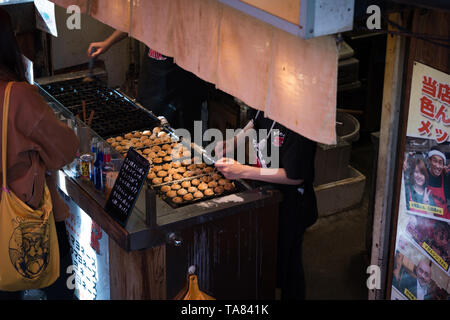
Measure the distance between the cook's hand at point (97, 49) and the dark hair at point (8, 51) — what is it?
276 cm

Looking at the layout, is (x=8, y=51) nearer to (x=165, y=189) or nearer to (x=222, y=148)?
(x=165, y=189)

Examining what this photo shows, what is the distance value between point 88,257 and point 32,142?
128 cm

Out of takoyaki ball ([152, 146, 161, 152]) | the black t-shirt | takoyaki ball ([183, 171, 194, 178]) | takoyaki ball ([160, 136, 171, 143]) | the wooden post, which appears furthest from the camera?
takoyaki ball ([160, 136, 171, 143])

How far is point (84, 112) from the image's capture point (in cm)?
650

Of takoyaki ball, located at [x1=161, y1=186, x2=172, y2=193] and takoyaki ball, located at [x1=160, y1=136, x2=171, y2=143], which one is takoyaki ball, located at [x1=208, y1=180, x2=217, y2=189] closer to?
takoyaki ball, located at [x1=161, y1=186, x2=172, y2=193]

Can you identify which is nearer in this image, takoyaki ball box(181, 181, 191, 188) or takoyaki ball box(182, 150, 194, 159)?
takoyaki ball box(181, 181, 191, 188)

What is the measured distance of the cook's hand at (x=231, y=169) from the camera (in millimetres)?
5348

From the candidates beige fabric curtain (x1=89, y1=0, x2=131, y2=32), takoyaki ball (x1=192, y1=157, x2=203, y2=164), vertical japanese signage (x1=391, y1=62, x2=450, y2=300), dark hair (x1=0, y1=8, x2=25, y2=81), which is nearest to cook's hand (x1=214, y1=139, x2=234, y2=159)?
takoyaki ball (x1=192, y1=157, x2=203, y2=164)

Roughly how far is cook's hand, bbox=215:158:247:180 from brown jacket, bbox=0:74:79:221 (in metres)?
1.17

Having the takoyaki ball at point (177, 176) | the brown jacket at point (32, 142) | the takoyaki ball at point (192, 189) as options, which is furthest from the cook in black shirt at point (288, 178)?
the brown jacket at point (32, 142)

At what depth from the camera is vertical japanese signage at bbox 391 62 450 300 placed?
384 cm

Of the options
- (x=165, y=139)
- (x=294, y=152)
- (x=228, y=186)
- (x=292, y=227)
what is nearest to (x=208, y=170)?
(x=228, y=186)

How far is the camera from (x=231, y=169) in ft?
17.6

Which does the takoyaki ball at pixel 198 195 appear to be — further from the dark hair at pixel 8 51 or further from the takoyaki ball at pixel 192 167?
the dark hair at pixel 8 51
